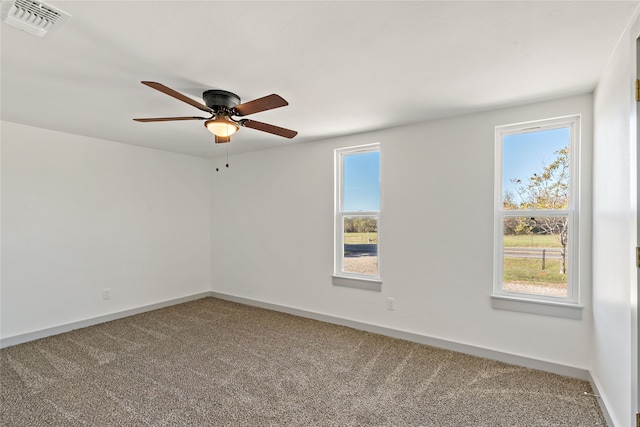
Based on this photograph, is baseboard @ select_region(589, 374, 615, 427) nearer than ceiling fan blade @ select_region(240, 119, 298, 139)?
Yes

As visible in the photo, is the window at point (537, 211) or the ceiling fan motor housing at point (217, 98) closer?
the ceiling fan motor housing at point (217, 98)

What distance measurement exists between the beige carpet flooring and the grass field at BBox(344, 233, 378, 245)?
108 centimetres

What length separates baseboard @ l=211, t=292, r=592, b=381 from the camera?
2682 mm

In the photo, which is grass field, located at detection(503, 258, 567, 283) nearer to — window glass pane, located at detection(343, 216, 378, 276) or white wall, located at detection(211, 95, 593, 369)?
white wall, located at detection(211, 95, 593, 369)

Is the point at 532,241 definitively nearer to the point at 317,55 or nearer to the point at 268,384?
the point at 317,55

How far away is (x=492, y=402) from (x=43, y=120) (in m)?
4.85

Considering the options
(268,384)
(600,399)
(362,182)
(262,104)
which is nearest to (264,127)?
(262,104)

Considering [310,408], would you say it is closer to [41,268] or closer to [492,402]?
[492,402]

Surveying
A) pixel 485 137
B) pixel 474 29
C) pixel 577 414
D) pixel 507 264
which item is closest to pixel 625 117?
pixel 474 29

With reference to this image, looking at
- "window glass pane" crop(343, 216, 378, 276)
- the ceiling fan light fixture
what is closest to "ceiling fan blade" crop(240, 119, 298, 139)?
the ceiling fan light fixture

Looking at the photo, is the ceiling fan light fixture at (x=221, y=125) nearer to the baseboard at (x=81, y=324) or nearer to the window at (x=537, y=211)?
the window at (x=537, y=211)

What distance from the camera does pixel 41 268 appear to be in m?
3.62

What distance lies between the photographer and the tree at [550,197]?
9.23 feet

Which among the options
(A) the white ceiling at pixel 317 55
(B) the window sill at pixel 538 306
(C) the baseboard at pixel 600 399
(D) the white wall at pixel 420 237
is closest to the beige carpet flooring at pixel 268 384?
(C) the baseboard at pixel 600 399
